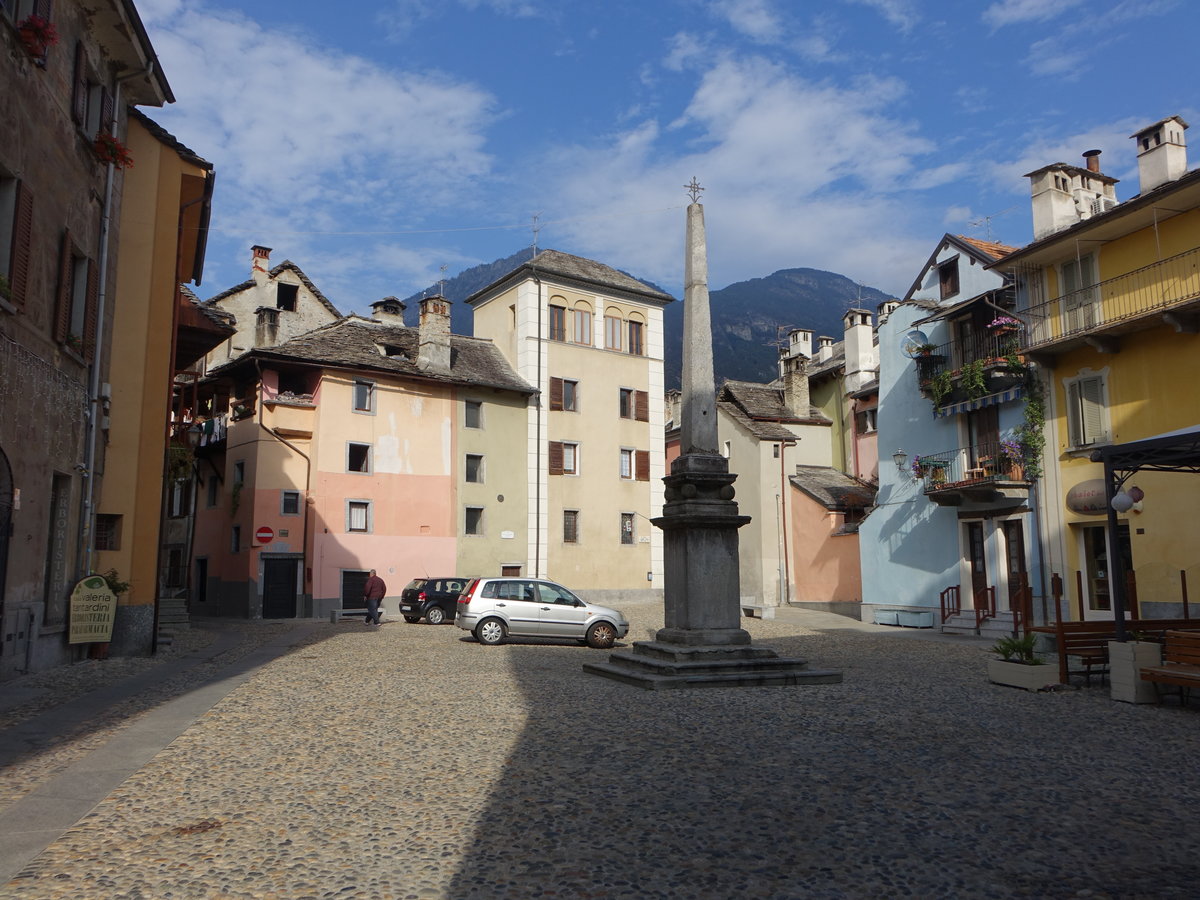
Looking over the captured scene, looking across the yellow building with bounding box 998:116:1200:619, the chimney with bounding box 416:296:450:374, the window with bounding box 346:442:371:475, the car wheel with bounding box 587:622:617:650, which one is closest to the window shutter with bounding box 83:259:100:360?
the car wheel with bounding box 587:622:617:650

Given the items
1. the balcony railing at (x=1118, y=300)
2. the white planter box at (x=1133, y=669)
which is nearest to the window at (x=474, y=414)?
the balcony railing at (x=1118, y=300)

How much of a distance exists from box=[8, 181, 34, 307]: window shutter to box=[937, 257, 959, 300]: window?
22116 mm

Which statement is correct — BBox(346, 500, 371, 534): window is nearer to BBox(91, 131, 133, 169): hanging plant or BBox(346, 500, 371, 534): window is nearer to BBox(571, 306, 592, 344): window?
BBox(571, 306, 592, 344): window

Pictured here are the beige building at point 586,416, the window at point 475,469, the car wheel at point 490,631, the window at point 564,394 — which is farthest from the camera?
the window at point 564,394

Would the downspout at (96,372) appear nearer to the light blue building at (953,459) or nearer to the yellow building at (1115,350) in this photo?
the yellow building at (1115,350)

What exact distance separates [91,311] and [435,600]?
48.3 ft

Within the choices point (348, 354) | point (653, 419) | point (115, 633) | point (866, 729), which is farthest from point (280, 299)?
point (866, 729)

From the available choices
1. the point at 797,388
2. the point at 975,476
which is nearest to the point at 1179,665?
the point at 975,476

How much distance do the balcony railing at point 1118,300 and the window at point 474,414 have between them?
66.1ft

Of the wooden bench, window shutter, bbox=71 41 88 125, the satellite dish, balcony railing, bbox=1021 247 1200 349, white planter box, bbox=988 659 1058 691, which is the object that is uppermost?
window shutter, bbox=71 41 88 125

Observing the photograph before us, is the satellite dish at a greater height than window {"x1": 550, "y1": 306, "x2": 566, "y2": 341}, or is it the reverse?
window {"x1": 550, "y1": 306, "x2": 566, "y2": 341}

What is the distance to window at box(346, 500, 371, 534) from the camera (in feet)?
106

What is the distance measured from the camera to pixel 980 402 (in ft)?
77.8

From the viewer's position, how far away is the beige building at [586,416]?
36.8 m
